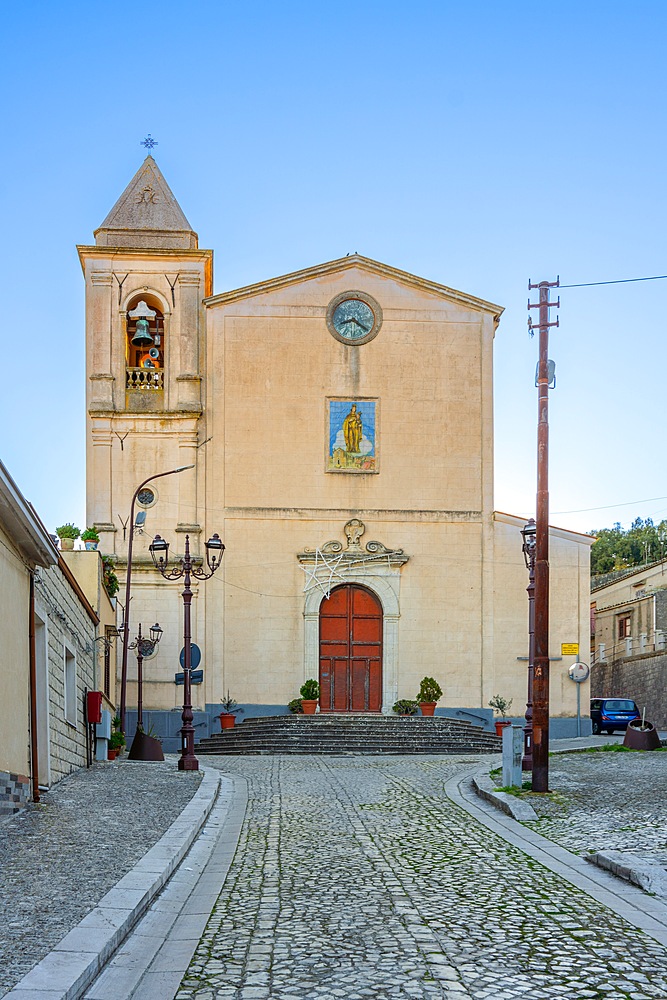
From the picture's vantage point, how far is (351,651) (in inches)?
1339

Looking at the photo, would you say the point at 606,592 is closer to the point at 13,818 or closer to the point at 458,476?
the point at 458,476

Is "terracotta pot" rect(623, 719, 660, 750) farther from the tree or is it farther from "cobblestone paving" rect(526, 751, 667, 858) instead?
the tree

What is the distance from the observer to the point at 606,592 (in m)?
53.9

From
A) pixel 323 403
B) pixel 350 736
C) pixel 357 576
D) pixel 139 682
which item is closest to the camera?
pixel 350 736

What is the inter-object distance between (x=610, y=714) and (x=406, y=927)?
32.1 metres

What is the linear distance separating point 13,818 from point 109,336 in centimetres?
2291

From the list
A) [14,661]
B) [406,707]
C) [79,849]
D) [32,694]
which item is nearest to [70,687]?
[32,694]

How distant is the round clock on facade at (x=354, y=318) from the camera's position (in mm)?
35031

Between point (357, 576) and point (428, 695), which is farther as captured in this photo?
point (357, 576)

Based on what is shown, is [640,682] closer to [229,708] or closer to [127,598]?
[229,708]

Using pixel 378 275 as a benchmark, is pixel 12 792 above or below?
below

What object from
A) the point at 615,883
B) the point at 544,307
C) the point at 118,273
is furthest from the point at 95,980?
the point at 118,273

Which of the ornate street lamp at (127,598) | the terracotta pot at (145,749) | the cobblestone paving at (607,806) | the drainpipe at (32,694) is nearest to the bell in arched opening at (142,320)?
the ornate street lamp at (127,598)

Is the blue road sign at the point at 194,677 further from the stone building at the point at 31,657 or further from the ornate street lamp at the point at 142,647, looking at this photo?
the stone building at the point at 31,657
